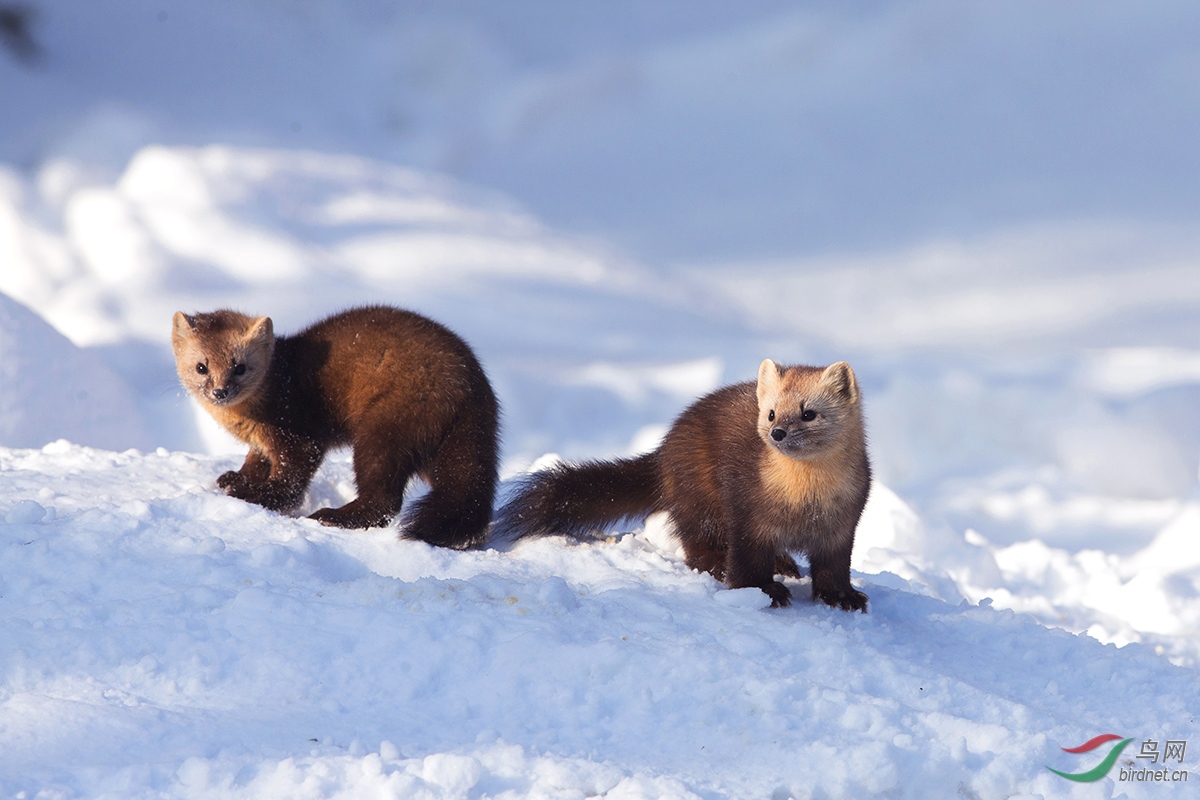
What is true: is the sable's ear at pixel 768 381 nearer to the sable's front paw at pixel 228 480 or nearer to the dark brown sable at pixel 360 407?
the dark brown sable at pixel 360 407

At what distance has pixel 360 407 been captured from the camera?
5.28 meters

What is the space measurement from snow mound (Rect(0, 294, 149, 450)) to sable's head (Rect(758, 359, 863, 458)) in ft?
15.4

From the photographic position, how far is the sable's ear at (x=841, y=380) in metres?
4.38

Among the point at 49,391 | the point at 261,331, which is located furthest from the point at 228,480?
the point at 49,391

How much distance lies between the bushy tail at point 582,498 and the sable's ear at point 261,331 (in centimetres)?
142

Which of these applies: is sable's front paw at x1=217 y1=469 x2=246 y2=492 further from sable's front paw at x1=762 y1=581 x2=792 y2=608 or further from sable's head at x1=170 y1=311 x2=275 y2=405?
sable's front paw at x1=762 y1=581 x2=792 y2=608

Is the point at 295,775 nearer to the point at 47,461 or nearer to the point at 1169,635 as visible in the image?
the point at 47,461

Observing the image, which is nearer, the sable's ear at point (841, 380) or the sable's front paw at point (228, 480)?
the sable's ear at point (841, 380)

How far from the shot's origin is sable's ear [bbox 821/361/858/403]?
14.4ft

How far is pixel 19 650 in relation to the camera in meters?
3.17

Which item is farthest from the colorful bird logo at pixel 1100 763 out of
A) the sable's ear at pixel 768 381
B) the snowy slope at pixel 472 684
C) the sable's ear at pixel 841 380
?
the sable's ear at pixel 768 381

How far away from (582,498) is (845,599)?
1.32 metres

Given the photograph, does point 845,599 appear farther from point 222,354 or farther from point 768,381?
point 222,354

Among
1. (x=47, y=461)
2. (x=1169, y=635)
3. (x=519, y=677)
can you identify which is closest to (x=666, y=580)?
(x=519, y=677)
